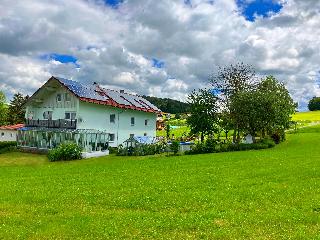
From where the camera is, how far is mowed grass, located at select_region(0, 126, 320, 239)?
1246 centimetres

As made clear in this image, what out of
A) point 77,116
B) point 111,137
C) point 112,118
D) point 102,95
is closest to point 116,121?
point 112,118

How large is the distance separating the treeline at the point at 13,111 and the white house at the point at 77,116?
117 feet

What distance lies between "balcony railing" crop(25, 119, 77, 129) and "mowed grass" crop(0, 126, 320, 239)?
3142cm

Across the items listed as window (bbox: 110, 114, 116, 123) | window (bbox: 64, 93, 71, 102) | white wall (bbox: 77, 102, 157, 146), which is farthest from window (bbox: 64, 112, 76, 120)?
window (bbox: 110, 114, 116, 123)

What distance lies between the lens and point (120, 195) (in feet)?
61.0

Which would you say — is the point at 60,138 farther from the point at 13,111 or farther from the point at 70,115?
the point at 13,111

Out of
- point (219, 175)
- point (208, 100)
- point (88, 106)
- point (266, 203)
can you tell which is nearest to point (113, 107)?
point (88, 106)

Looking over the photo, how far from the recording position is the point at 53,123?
58312 millimetres

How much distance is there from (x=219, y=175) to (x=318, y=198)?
26.6ft

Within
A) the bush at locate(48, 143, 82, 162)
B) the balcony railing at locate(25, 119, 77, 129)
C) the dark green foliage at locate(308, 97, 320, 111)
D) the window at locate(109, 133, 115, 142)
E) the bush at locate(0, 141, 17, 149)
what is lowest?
the bush at locate(48, 143, 82, 162)

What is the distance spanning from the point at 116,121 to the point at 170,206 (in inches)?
1890

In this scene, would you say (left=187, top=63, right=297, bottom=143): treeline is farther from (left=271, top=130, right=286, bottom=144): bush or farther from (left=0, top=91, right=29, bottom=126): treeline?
(left=0, top=91, right=29, bottom=126): treeline

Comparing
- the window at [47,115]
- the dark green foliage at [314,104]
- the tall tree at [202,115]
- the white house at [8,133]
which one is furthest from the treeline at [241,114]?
the dark green foliage at [314,104]

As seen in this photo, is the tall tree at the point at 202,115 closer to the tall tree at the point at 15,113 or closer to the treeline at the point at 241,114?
the treeline at the point at 241,114
